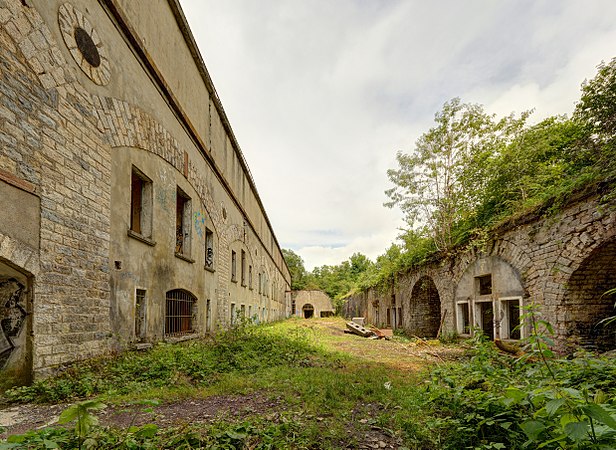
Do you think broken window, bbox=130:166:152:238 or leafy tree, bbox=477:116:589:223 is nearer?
broken window, bbox=130:166:152:238

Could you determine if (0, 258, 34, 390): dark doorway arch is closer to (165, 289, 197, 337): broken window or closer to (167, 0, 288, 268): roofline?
(165, 289, 197, 337): broken window

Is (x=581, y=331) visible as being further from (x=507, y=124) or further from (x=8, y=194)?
(x=8, y=194)

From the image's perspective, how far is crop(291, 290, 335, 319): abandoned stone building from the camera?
4556 centimetres

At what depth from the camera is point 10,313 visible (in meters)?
4.39

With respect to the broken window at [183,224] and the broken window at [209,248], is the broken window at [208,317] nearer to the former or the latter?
the broken window at [209,248]

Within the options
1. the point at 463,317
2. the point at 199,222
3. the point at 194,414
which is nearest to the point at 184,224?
the point at 199,222

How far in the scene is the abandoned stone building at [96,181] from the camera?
4.42 meters

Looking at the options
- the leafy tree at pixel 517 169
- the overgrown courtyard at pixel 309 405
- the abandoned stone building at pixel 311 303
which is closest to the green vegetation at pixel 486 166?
the leafy tree at pixel 517 169

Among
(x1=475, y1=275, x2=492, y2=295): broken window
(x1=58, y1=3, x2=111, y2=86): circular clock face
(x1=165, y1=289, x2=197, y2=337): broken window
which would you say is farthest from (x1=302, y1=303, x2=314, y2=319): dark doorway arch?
(x1=58, y1=3, x2=111, y2=86): circular clock face

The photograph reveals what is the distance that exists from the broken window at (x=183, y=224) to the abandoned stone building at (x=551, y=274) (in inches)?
302

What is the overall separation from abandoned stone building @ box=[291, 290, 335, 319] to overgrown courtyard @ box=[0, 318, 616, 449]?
39.2 metres

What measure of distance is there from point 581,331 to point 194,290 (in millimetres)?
9494

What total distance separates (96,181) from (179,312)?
440 cm

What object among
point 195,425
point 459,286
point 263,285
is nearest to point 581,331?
point 459,286
